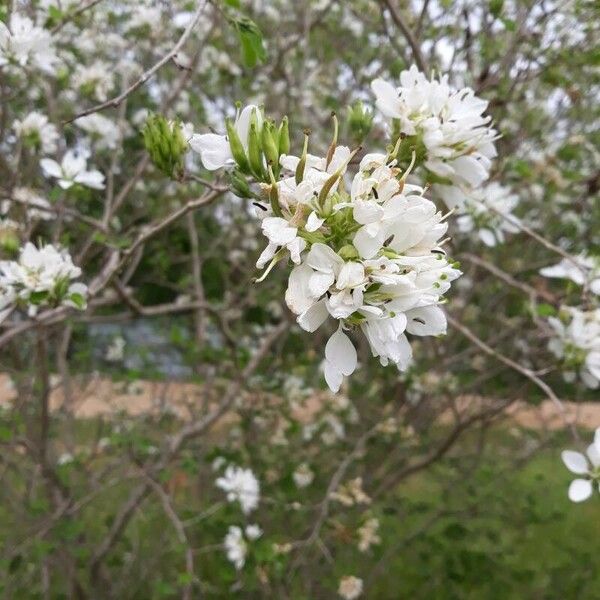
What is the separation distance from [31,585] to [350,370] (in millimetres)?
3026

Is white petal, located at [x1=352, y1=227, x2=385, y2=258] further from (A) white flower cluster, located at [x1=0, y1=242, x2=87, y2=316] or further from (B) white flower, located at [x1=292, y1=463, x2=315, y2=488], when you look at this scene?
(B) white flower, located at [x1=292, y1=463, x2=315, y2=488]

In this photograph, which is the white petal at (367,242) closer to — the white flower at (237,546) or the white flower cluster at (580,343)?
the white flower cluster at (580,343)

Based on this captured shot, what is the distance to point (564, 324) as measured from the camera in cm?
173

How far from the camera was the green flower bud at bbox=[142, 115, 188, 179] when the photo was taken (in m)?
1.17

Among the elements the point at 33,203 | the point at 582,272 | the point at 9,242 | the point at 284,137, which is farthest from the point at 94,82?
the point at 284,137

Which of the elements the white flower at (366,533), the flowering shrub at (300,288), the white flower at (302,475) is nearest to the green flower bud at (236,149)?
the flowering shrub at (300,288)

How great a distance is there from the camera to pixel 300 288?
0.80 metres

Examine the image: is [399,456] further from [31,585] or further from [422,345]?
[31,585]

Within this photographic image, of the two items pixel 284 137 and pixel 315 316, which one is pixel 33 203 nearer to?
pixel 284 137

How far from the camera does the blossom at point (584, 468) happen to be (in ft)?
4.46

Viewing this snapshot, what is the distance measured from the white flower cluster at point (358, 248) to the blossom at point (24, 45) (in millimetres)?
1031

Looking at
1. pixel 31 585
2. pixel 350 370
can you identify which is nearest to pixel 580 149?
pixel 350 370

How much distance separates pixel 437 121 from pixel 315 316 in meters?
0.50

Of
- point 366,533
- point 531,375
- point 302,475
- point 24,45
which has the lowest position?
point 302,475
